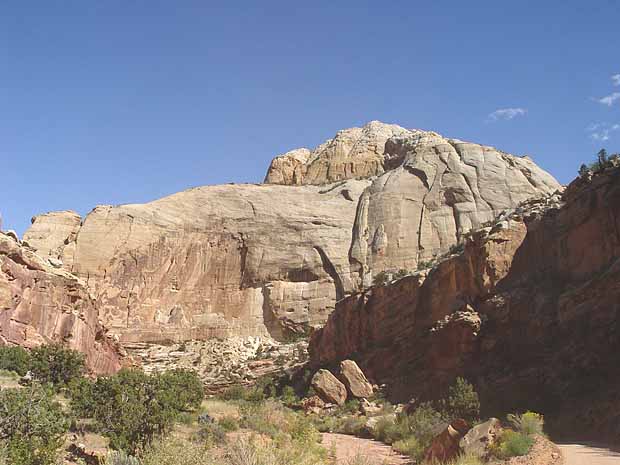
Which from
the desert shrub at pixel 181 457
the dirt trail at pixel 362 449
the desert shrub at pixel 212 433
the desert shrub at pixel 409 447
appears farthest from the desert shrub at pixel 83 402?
the desert shrub at pixel 409 447

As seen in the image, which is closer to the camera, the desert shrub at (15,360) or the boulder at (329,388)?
the desert shrub at (15,360)

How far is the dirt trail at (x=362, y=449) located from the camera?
15285mm

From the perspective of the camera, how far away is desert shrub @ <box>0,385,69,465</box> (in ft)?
31.9

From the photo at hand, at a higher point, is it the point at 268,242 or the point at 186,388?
the point at 268,242

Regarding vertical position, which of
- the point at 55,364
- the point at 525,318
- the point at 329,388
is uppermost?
the point at 525,318

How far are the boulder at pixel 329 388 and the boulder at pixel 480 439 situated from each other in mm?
17424

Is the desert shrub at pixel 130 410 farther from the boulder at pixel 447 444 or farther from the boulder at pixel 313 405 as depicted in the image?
the boulder at pixel 313 405

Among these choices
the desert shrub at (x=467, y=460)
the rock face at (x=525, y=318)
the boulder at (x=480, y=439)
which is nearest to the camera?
the desert shrub at (x=467, y=460)

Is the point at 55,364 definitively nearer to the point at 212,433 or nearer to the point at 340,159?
the point at 212,433

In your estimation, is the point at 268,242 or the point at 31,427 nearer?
the point at 31,427

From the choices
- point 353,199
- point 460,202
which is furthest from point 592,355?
point 353,199

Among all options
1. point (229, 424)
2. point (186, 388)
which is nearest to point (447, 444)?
point (229, 424)

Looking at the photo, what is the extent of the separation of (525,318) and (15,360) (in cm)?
2167

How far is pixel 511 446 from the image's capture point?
11797 millimetres
